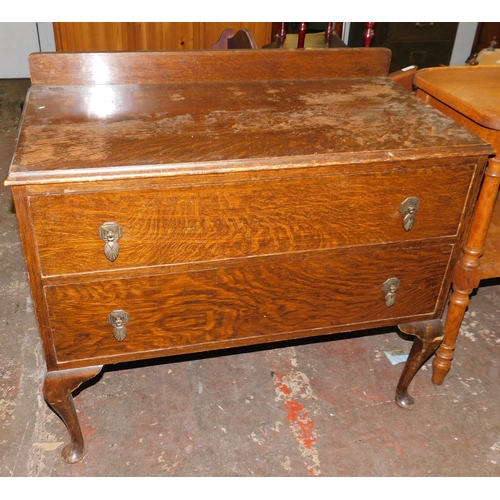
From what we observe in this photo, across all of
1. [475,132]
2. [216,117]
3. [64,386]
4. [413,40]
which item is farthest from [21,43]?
[475,132]

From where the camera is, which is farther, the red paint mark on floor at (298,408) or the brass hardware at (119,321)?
the red paint mark on floor at (298,408)

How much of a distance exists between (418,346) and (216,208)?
0.90 metres

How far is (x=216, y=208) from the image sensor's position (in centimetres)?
137

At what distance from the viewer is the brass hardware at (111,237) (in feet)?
4.28

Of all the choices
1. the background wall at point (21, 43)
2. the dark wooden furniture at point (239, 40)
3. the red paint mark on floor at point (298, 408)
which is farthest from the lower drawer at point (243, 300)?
the background wall at point (21, 43)

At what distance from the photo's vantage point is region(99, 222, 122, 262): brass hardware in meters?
1.31

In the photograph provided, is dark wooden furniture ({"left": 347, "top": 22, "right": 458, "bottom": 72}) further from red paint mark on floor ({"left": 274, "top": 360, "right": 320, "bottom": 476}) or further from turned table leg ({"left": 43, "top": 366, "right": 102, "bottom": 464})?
turned table leg ({"left": 43, "top": 366, "right": 102, "bottom": 464})

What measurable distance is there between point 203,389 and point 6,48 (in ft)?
12.8

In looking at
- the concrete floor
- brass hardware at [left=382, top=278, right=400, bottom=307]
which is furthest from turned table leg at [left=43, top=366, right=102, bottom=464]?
brass hardware at [left=382, top=278, right=400, bottom=307]

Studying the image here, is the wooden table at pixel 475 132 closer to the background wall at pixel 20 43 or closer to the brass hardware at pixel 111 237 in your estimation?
the brass hardware at pixel 111 237

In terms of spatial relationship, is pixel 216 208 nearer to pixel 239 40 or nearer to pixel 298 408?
pixel 298 408

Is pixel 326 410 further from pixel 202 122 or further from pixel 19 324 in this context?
pixel 19 324

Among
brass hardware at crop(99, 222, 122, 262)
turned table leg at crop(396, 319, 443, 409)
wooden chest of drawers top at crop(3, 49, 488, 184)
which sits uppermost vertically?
wooden chest of drawers top at crop(3, 49, 488, 184)

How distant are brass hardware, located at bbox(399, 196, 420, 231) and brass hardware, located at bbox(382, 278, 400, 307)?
189 mm
